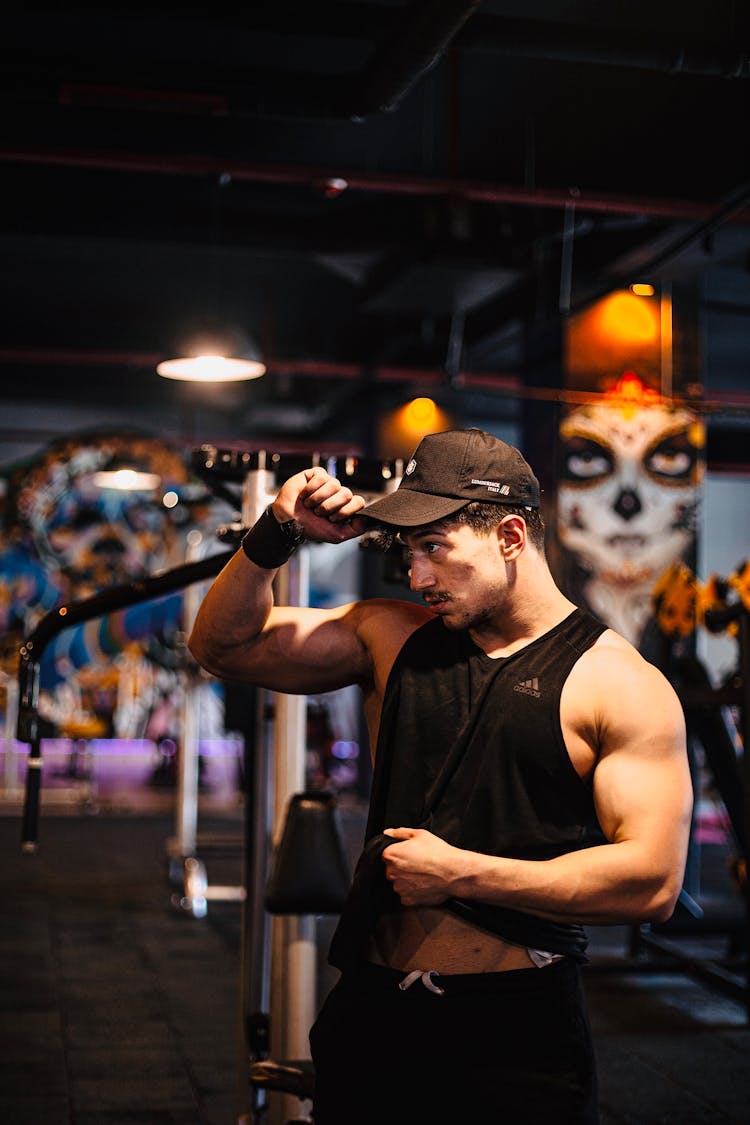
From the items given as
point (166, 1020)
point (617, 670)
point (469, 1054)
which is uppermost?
point (617, 670)

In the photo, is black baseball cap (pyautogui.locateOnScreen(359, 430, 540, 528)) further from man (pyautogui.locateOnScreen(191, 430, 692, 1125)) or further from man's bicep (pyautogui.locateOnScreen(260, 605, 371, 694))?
man's bicep (pyautogui.locateOnScreen(260, 605, 371, 694))

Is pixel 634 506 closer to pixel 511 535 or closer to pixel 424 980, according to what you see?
pixel 511 535

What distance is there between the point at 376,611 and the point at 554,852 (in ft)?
1.70

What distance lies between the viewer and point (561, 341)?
805 cm

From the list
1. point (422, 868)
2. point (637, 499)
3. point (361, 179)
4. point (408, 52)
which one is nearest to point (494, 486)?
point (422, 868)

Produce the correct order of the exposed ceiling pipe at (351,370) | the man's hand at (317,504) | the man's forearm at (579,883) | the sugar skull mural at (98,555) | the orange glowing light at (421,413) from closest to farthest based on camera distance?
the man's forearm at (579,883), the man's hand at (317,504), the exposed ceiling pipe at (351,370), the orange glowing light at (421,413), the sugar skull mural at (98,555)

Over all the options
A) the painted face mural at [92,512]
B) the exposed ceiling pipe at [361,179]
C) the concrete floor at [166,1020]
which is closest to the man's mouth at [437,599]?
the concrete floor at [166,1020]

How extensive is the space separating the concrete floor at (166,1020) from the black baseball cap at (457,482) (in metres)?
1.65

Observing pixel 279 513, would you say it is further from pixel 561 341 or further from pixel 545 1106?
pixel 561 341

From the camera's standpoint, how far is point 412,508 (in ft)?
6.27

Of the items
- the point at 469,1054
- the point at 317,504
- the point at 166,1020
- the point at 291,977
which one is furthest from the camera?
the point at 166,1020

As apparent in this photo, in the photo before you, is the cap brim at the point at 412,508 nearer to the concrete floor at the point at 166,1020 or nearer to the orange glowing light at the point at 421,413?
the concrete floor at the point at 166,1020

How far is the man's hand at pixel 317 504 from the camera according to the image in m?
1.93

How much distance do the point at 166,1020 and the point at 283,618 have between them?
2905 mm
